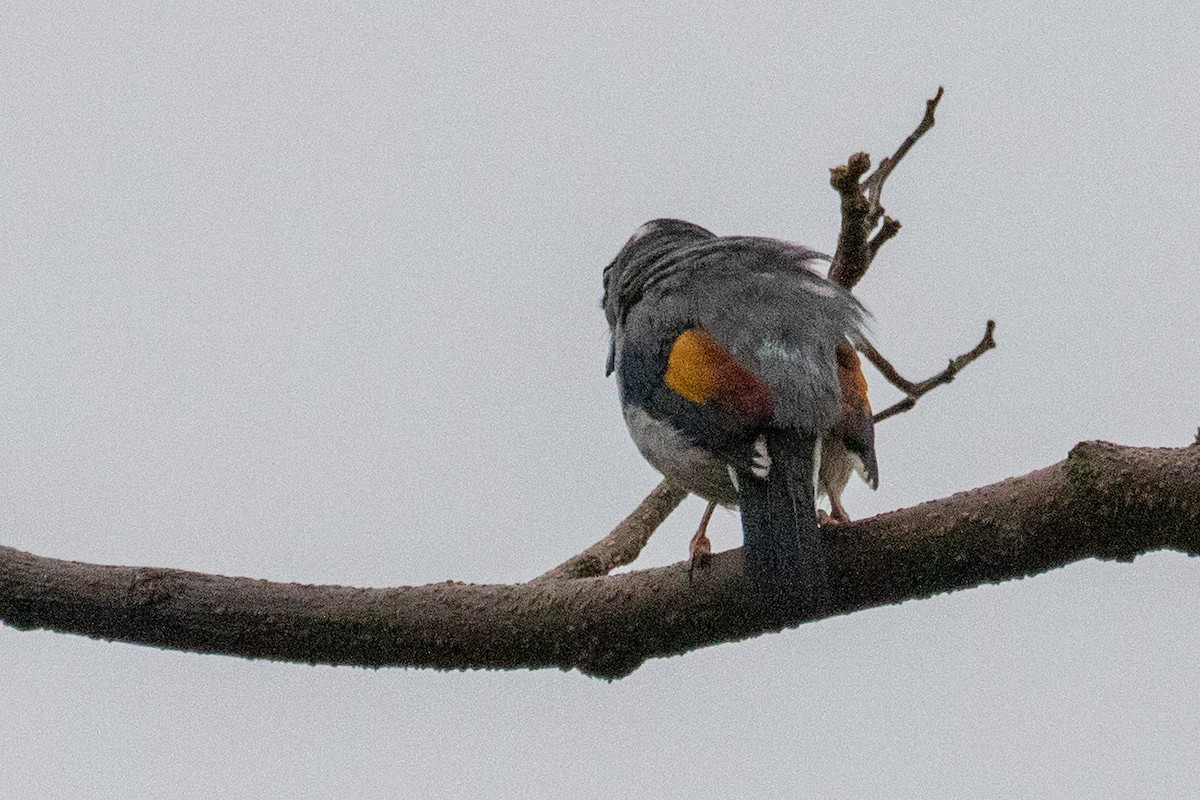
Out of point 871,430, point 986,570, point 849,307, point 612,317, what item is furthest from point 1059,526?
point 612,317

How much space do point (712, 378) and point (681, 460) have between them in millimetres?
323

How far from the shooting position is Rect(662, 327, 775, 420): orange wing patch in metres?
4.53

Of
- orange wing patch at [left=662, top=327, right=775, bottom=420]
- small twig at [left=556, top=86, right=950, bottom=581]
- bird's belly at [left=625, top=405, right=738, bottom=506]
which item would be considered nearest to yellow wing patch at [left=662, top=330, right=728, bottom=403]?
orange wing patch at [left=662, top=327, right=775, bottom=420]

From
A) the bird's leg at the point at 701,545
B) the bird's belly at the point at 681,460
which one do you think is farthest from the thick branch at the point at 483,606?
the bird's belly at the point at 681,460

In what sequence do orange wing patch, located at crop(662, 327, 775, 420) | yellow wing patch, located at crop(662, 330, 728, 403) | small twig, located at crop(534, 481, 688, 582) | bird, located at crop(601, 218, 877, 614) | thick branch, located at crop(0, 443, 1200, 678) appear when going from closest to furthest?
thick branch, located at crop(0, 443, 1200, 678) < bird, located at crop(601, 218, 877, 614) < orange wing patch, located at crop(662, 327, 775, 420) < yellow wing patch, located at crop(662, 330, 728, 403) < small twig, located at crop(534, 481, 688, 582)

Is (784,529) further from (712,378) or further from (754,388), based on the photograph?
(712,378)

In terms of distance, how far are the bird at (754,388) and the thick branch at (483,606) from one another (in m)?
0.13

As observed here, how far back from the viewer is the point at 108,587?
12.0 feet

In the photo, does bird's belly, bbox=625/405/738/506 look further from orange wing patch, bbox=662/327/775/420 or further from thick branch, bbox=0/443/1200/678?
thick branch, bbox=0/443/1200/678

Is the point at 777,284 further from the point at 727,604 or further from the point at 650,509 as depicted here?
the point at 727,604

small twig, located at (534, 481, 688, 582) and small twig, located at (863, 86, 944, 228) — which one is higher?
small twig, located at (863, 86, 944, 228)

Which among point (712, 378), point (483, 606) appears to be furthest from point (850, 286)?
point (483, 606)

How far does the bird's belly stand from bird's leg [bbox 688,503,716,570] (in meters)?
0.09

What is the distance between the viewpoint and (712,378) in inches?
186
